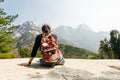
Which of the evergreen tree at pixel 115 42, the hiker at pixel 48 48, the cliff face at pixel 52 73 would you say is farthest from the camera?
the evergreen tree at pixel 115 42

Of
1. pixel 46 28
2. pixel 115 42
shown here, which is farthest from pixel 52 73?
pixel 115 42

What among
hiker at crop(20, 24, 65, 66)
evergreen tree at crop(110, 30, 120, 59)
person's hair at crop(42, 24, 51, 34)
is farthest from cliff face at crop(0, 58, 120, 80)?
evergreen tree at crop(110, 30, 120, 59)

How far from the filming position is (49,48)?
8.05 m

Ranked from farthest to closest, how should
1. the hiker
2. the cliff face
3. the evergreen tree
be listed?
the evergreen tree
the hiker
the cliff face

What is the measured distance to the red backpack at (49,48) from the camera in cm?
800

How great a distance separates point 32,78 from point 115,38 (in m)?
58.2

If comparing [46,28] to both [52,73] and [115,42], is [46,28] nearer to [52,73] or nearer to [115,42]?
[52,73]

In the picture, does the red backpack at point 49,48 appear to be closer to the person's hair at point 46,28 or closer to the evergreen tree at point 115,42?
the person's hair at point 46,28

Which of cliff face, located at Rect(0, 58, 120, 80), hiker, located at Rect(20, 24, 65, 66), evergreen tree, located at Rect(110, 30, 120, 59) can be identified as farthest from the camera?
evergreen tree, located at Rect(110, 30, 120, 59)

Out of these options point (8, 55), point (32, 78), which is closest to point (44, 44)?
point (32, 78)

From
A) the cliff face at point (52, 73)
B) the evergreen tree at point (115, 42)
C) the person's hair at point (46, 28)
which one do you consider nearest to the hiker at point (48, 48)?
the person's hair at point (46, 28)

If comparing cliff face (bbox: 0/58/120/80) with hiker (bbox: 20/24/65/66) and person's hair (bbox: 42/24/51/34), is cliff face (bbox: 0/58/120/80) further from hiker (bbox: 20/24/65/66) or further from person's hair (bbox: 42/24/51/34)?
person's hair (bbox: 42/24/51/34)

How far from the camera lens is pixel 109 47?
6256 cm

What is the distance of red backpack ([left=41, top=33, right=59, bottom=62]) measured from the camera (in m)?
8.00
